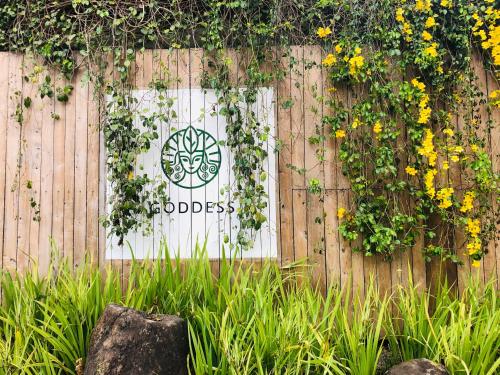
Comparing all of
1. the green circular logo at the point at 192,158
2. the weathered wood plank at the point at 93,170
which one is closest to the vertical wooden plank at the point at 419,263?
the green circular logo at the point at 192,158

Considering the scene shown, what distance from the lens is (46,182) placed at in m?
3.55

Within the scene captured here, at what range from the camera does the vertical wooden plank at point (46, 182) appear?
350 cm

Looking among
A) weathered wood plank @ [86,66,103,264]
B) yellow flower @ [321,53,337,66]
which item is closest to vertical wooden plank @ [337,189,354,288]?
yellow flower @ [321,53,337,66]

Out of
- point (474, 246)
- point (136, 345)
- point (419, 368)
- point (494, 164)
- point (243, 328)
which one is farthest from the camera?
point (494, 164)

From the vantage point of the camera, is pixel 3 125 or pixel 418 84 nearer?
pixel 418 84

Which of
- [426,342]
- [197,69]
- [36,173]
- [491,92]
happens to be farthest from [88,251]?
[491,92]

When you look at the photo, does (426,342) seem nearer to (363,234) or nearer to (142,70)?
(363,234)

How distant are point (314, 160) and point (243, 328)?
1426mm

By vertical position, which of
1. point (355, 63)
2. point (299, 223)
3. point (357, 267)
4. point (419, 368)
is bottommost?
point (419, 368)

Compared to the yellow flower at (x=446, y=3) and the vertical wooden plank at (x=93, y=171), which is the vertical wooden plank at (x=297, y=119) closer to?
the yellow flower at (x=446, y=3)

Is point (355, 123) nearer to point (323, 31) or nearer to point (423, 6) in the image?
point (323, 31)

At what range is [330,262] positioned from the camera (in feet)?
11.4

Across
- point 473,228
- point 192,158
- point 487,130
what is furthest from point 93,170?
point 487,130

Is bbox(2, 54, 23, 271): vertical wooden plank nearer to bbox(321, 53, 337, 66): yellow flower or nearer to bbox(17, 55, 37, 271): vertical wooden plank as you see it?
bbox(17, 55, 37, 271): vertical wooden plank
